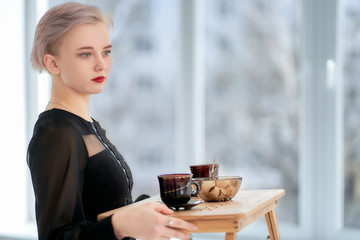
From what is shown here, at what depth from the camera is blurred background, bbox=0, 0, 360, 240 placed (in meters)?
2.50

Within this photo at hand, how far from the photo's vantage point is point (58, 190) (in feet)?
3.46

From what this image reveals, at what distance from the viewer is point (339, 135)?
98.0 inches

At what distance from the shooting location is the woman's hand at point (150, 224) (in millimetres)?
960

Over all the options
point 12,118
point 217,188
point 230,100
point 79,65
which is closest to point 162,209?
point 217,188

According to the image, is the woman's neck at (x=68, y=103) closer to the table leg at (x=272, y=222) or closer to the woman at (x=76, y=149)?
the woman at (x=76, y=149)

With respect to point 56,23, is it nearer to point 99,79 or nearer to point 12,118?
point 99,79

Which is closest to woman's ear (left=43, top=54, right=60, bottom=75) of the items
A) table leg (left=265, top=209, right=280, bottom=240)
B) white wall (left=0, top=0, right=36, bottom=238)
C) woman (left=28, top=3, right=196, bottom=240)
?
woman (left=28, top=3, right=196, bottom=240)

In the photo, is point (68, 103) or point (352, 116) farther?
point (352, 116)

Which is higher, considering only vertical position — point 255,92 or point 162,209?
point 255,92

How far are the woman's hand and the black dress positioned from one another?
0.03 metres

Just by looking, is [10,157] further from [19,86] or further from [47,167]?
[47,167]

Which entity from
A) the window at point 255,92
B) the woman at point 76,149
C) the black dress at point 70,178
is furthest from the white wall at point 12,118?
the black dress at point 70,178

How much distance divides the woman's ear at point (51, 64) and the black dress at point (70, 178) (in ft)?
0.34

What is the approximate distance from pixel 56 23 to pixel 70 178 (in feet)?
1.26
